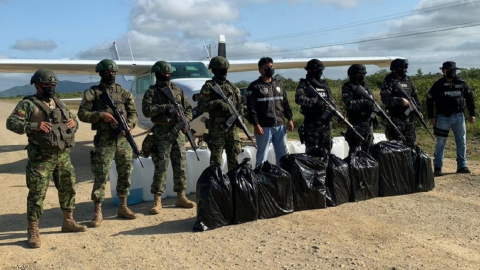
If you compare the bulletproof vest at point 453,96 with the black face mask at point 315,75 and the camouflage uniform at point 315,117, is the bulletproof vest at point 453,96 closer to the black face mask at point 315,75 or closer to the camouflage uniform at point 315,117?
the camouflage uniform at point 315,117

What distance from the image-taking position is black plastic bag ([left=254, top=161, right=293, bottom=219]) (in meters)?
5.04

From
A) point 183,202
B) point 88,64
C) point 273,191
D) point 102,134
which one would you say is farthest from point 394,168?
point 88,64

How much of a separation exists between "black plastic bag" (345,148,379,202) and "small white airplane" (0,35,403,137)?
11.4 ft

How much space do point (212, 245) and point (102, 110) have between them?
216cm

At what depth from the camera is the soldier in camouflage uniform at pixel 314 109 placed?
5941 millimetres

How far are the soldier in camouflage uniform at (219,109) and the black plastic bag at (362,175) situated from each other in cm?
157

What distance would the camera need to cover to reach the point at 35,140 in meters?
4.39

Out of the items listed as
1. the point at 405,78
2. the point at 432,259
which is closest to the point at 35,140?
the point at 432,259

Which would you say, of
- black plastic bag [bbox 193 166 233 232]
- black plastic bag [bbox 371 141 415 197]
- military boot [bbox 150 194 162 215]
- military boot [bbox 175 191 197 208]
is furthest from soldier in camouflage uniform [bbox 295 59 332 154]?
military boot [bbox 150 194 162 215]

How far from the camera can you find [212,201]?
15.5 feet

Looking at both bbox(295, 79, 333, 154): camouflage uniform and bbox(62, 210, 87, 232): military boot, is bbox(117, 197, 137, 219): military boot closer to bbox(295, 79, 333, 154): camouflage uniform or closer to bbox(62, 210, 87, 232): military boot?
bbox(62, 210, 87, 232): military boot

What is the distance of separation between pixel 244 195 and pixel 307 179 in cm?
97

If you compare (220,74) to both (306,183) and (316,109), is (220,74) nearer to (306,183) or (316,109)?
(316,109)

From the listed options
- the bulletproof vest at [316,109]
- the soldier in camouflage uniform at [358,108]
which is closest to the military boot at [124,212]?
the bulletproof vest at [316,109]
